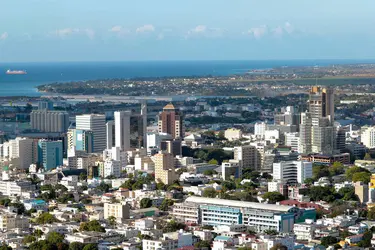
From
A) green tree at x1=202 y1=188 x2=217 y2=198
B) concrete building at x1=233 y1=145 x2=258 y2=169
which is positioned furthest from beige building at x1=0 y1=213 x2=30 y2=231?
concrete building at x1=233 y1=145 x2=258 y2=169

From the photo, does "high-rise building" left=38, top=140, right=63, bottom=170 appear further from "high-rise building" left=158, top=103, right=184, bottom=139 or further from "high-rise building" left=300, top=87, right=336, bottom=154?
"high-rise building" left=300, top=87, right=336, bottom=154

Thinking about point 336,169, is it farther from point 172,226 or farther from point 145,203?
point 172,226

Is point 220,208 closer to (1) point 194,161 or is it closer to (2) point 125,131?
(1) point 194,161

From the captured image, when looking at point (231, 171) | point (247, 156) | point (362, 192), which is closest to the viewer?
point (362, 192)

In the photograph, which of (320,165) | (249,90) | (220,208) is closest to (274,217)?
(220,208)

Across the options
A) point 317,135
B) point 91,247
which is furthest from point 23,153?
point 91,247

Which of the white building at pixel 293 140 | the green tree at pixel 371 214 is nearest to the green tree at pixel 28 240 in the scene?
the green tree at pixel 371 214
